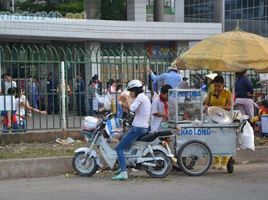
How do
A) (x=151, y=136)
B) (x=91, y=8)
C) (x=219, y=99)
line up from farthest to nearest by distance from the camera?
1. (x=91, y=8)
2. (x=219, y=99)
3. (x=151, y=136)

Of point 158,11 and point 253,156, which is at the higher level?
point 158,11

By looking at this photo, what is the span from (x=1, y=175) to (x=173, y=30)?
16.9 meters

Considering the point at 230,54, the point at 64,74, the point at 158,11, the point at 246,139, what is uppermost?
the point at 158,11

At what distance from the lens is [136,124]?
9852mm

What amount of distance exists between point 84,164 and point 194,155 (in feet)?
6.28

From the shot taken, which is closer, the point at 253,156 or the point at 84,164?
the point at 84,164

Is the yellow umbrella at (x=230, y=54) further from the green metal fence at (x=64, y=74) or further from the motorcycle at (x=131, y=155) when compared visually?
the green metal fence at (x=64, y=74)

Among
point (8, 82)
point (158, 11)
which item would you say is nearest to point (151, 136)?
point (8, 82)

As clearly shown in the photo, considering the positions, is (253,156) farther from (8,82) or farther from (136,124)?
(8,82)

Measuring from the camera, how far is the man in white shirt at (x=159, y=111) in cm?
1036

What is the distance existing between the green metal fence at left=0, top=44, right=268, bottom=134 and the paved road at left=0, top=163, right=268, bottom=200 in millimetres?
3209

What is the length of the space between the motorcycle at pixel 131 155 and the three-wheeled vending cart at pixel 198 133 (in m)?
0.32

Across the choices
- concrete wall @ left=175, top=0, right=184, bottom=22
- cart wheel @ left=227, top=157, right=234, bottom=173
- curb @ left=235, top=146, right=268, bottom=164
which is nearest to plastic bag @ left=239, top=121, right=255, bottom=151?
cart wheel @ left=227, top=157, right=234, bottom=173

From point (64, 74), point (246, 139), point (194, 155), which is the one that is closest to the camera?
point (194, 155)
